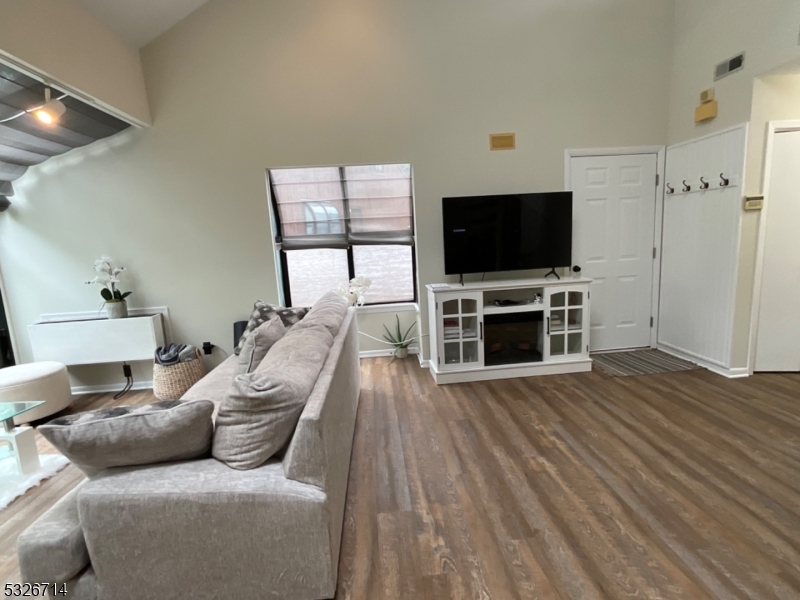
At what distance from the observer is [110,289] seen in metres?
3.59

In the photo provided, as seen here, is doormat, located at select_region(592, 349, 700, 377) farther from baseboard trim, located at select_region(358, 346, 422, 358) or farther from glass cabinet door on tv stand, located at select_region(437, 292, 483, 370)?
baseboard trim, located at select_region(358, 346, 422, 358)

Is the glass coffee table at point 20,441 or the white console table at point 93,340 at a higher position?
the white console table at point 93,340

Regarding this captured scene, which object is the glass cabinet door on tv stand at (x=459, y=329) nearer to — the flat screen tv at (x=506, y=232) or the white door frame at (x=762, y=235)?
the flat screen tv at (x=506, y=232)

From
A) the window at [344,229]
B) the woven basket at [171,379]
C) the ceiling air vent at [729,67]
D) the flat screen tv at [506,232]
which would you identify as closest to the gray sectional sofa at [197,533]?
the woven basket at [171,379]

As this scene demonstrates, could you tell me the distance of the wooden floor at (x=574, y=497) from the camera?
1.46 metres

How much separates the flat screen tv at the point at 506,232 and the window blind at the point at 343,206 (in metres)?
0.82

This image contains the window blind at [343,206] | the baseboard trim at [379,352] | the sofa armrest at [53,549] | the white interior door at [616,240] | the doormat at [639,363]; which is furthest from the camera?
the baseboard trim at [379,352]

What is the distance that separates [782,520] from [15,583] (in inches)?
127

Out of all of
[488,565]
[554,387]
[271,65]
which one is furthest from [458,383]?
[271,65]

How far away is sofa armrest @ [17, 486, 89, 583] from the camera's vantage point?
121 centimetres

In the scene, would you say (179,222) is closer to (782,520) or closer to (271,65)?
(271,65)

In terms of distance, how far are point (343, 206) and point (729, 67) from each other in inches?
138

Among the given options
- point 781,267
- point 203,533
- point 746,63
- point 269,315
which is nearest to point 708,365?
point 781,267

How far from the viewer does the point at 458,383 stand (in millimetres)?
3420
